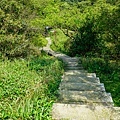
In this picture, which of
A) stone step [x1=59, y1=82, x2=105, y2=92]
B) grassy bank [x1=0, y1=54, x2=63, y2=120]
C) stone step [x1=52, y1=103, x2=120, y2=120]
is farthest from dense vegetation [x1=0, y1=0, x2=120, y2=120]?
Result: stone step [x1=59, y1=82, x2=105, y2=92]

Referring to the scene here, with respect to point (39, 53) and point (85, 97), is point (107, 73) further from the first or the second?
point (85, 97)

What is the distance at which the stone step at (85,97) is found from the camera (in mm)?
4907

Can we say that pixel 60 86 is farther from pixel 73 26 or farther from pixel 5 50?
pixel 73 26

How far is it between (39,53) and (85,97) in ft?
28.3

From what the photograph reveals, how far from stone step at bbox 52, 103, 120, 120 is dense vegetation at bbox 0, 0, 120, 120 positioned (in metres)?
0.17

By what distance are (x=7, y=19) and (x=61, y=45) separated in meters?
13.8

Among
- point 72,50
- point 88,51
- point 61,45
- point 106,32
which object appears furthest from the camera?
point 61,45

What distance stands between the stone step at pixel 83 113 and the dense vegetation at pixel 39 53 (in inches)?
6.5

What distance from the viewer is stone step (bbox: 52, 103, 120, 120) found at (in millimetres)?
3861

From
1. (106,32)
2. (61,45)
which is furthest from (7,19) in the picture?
(61,45)

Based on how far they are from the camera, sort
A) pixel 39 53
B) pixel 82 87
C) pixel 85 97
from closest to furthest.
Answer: pixel 85 97
pixel 82 87
pixel 39 53

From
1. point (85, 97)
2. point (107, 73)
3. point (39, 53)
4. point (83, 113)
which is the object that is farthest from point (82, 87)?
point (39, 53)

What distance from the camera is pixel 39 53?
44.4 ft

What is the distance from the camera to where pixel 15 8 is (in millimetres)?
10992
